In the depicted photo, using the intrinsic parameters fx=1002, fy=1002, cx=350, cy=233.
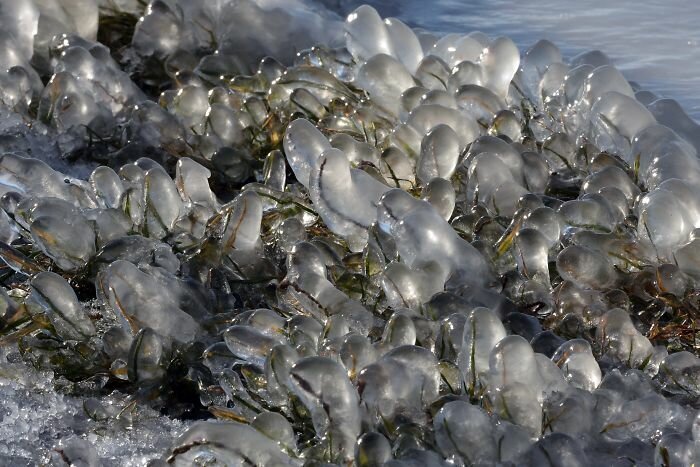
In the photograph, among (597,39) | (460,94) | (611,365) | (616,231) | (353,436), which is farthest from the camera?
(597,39)

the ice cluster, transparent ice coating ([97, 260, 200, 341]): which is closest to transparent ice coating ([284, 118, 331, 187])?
the ice cluster

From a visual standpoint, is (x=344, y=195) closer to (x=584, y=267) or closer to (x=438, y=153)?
(x=438, y=153)

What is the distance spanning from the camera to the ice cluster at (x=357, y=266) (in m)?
0.95

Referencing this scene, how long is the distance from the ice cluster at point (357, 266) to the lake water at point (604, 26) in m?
0.39

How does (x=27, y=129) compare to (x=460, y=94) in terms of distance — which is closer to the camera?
(x=460, y=94)

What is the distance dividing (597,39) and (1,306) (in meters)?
1.73

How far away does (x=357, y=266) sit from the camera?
1.30m

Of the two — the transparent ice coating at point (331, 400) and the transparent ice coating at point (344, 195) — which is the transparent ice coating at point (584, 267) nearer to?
the transparent ice coating at point (344, 195)

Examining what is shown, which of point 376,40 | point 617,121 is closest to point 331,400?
point 617,121

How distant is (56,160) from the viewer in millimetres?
1804

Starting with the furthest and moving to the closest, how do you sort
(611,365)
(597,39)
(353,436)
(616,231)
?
(597,39)
(616,231)
(611,365)
(353,436)

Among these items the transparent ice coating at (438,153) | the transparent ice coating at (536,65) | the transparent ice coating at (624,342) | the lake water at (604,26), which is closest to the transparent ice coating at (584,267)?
the transparent ice coating at (624,342)

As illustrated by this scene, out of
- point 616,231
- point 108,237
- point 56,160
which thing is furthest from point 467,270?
point 56,160

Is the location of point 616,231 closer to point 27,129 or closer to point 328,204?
point 328,204
